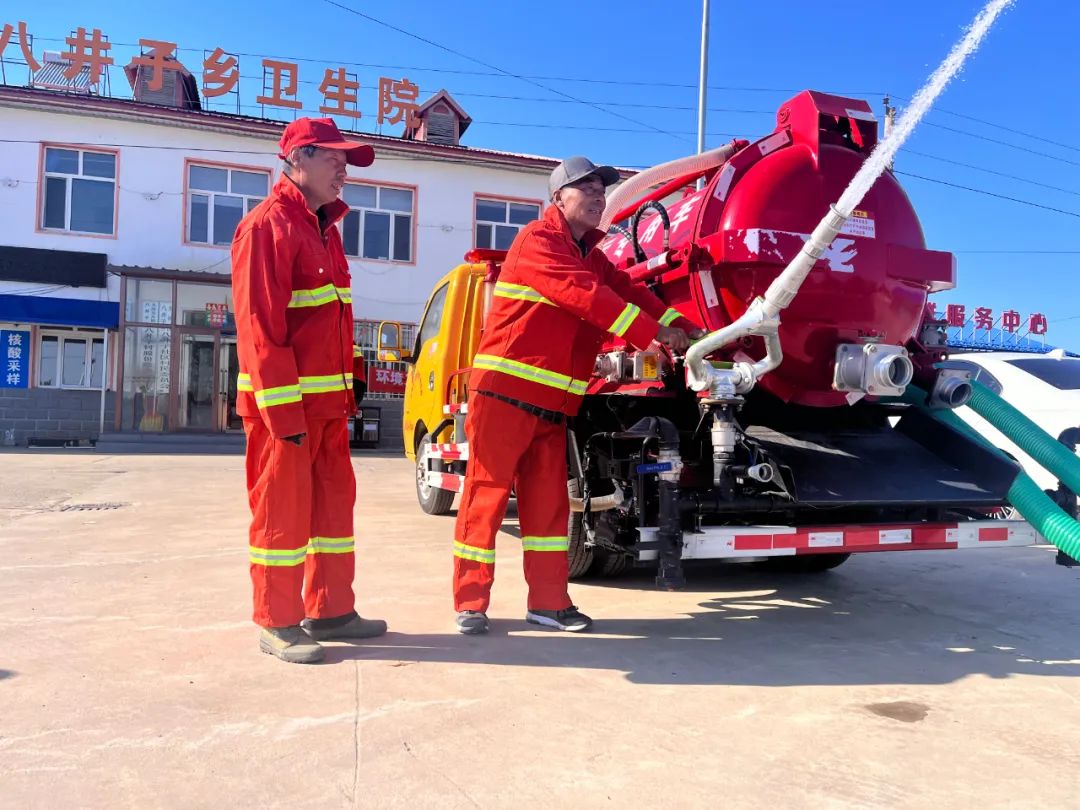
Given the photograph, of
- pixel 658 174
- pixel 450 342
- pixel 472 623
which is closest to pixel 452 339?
pixel 450 342

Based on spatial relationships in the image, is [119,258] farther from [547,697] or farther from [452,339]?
[547,697]

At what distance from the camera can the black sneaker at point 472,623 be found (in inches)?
146

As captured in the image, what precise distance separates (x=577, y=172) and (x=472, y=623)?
2130mm

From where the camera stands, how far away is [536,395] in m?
3.72

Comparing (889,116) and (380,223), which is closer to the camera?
(889,116)

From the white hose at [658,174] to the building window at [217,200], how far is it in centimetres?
1481

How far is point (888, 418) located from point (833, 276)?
1.05 metres

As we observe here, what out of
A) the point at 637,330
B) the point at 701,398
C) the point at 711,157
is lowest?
the point at 701,398

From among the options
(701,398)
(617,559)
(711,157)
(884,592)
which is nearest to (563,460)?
(701,398)

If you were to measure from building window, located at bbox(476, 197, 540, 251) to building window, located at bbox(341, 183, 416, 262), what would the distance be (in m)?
1.67

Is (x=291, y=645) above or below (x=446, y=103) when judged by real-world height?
below

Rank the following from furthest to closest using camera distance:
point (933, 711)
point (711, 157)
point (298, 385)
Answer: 1. point (711, 157)
2. point (298, 385)
3. point (933, 711)

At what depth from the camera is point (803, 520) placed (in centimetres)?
411

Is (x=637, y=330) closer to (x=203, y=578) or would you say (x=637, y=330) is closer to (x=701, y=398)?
(x=701, y=398)
